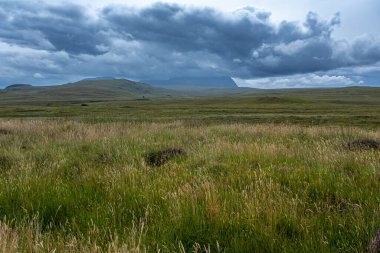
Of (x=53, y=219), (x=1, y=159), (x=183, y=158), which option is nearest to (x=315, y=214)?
(x=53, y=219)

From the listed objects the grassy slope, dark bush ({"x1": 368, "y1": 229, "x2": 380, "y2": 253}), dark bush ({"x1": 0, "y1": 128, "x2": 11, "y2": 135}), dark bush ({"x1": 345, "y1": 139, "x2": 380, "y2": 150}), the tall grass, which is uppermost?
dark bush ({"x1": 368, "y1": 229, "x2": 380, "y2": 253})

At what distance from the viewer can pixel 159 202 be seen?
5.09 meters

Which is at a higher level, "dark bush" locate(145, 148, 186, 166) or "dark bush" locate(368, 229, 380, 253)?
"dark bush" locate(368, 229, 380, 253)

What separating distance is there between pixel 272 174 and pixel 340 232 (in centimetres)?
271

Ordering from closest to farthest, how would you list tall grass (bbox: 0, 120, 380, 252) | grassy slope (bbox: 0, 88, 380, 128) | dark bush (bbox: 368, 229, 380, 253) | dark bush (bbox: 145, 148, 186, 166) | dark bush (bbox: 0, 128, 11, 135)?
dark bush (bbox: 368, 229, 380, 253) < tall grass (bbox: 0, 120, 380, 252) < dark bush (bbox: 145, 148, 186, 166) < dark bush (bbox: 0, 128, 11, 135) < grassy slope (bbox: 0, 88, 380, 128)

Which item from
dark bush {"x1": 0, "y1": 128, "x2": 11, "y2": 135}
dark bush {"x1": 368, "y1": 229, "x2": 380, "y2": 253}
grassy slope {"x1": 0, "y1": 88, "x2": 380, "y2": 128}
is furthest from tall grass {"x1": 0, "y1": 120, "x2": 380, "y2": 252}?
grassy slope {"x1": 0, "y1": 88, "x2": 380, "y2": 128}

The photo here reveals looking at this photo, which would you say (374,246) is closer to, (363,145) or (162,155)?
(162,155)

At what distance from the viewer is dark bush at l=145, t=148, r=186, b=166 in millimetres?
9252

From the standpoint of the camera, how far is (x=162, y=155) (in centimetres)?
955

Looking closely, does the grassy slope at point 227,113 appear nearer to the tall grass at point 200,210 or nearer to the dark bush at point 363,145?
the dark bush at point 363,145

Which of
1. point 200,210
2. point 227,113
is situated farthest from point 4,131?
point 227,113

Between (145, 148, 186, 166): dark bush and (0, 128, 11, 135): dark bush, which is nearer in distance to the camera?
(145, 148, 186, 166): dark bush

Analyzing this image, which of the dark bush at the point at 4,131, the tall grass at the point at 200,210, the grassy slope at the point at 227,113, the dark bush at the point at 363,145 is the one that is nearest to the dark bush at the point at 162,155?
the tall grass at the point at 200,210

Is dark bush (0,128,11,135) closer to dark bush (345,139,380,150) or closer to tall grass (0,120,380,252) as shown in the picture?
tall grass (0,120,380,252)
